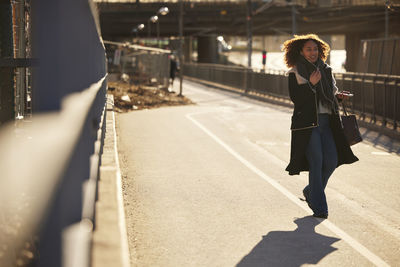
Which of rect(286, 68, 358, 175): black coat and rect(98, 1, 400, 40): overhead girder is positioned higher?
rect(98, 1, 400, 40): overhead girder

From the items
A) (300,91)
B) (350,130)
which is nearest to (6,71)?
(300,91)

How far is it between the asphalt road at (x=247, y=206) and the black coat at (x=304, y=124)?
2.04 ft

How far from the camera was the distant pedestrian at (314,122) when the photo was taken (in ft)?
26.3

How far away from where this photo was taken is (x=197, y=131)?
60.2 feet

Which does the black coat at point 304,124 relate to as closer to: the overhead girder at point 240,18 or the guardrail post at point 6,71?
the guardrail post at point 6,71

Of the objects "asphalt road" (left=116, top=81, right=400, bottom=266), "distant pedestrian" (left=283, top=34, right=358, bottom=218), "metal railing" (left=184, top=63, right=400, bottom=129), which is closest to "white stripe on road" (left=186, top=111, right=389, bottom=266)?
"asphalt road" (left=116, top=81, right=400, bottom=266)

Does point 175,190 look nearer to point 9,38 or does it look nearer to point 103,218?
point 9,38

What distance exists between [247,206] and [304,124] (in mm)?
1322

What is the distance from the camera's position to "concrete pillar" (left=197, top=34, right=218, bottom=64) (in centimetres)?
9544

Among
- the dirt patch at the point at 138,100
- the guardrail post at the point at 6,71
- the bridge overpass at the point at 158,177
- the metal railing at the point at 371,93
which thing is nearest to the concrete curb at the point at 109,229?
the bridge overpass at the point at 158,177

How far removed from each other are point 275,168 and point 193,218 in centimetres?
422

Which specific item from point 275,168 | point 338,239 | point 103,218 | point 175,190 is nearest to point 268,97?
point 275,168

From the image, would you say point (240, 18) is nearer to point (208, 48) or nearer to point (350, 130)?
point (208, 48)

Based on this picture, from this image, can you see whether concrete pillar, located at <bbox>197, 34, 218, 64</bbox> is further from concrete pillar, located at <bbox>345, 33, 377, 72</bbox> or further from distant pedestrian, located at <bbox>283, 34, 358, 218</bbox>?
distant pedestrian, located at <bbox>283, 34, 358, 218</bbox>
